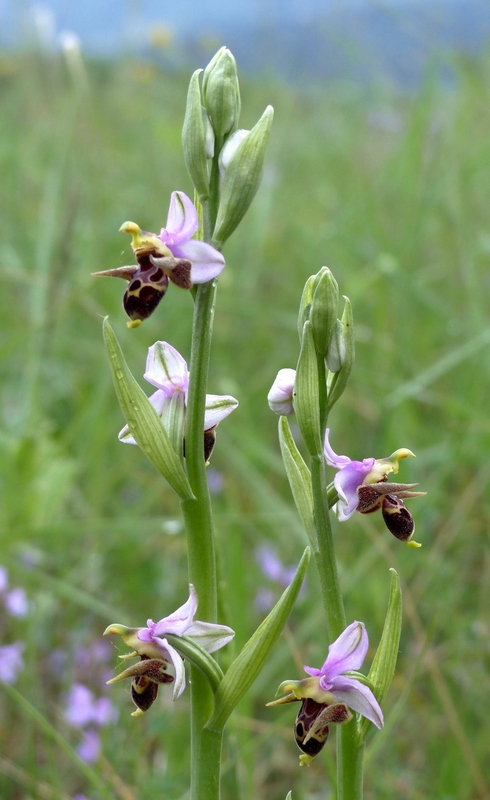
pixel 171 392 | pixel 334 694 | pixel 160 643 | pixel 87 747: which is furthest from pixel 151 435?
pixel 87 747

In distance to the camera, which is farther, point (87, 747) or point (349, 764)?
point (87, 747)

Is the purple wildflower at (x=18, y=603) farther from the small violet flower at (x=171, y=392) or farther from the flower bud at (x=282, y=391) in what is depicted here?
the flower bud at (x=282, y=391)

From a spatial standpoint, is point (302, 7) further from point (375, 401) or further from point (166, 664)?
point (166, 664)

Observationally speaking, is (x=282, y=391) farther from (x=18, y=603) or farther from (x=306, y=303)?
→ (x=18, y=603)

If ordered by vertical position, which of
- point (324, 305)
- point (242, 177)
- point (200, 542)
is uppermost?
point (242, 177)

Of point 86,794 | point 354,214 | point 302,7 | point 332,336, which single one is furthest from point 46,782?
point 302,7

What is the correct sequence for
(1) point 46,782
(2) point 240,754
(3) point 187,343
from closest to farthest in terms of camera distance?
(2) point 240,754 → (1) point 46,782 → (3) point 187,343
